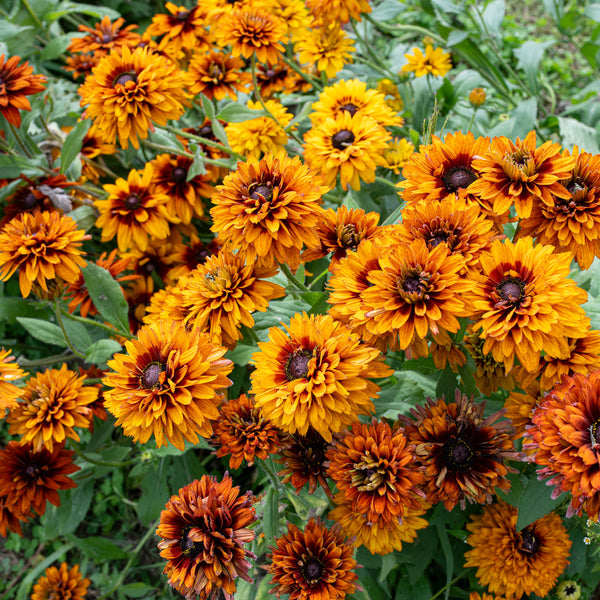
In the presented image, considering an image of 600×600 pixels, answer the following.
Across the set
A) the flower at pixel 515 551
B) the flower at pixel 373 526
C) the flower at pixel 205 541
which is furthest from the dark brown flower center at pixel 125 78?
the flower at pixel 515 551

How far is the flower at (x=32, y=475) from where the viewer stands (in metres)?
1.69

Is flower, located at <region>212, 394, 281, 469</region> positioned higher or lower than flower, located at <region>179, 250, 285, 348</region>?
lower

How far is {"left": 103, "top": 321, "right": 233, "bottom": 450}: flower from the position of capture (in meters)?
1.11

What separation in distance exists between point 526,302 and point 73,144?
5.61 ft

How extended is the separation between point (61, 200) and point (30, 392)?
740mm

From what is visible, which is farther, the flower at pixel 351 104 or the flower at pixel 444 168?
the flower at pixel 351 104

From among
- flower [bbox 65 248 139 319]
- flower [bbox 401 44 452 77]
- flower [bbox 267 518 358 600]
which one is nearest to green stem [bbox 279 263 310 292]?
flower [bbox 267 518 358 600]

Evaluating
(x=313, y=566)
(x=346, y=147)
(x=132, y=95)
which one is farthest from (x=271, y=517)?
(x=132, y=95)

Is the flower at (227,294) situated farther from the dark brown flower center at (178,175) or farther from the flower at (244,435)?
the dark brown flower center at (178,175)

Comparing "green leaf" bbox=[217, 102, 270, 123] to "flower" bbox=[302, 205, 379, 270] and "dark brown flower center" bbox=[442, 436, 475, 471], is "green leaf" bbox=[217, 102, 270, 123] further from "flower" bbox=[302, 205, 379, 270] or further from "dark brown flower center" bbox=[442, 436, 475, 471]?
"dark brown flower center" bbox=[442, 436, 475, 471]

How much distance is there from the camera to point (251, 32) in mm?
1898

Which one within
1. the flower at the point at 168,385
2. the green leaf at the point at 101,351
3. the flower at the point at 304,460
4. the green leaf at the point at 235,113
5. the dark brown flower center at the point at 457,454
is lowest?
the green leaf at the point at 101,351

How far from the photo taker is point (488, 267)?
103 centimetres

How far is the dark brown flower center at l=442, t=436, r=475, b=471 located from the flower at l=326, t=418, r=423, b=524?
97 millimetres
